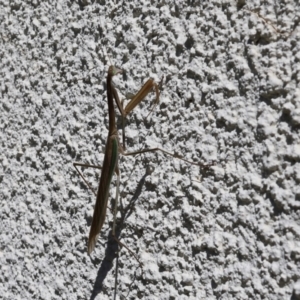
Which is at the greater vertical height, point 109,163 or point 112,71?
point 112,71

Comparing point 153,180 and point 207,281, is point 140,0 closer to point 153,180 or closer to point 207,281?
point 153,180

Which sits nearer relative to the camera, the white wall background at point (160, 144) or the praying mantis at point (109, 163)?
the white wall background at point (160, 144)

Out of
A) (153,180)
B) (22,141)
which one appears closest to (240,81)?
(153,180)

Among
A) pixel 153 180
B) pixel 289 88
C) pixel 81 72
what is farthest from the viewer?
pixel 81 72

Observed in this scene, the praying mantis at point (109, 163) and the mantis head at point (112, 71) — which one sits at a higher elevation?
the mantis head at point (112, 71)

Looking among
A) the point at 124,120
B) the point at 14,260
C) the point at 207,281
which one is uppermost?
the point at 124,120

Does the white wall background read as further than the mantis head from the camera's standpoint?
No

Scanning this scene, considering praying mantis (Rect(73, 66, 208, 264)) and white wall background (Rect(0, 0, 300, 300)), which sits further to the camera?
praying mantis (Rect(73, 66, 208, 264))

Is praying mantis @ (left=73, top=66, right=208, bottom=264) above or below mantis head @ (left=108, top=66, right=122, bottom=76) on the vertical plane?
below
